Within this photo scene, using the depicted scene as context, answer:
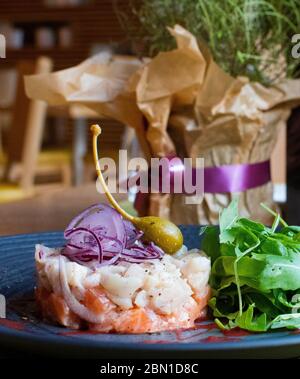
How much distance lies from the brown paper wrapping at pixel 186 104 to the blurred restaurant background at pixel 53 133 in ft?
0.40

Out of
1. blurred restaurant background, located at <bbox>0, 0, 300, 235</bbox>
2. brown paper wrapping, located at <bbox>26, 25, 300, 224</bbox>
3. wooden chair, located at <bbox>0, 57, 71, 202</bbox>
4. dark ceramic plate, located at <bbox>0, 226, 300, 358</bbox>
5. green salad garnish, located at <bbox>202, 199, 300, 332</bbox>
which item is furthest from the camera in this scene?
wooden chair, located at <bbox>0, 57, 71, 202</bbox>

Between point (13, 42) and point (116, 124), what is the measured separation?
114cm

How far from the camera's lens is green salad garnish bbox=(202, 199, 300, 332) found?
0.54 m

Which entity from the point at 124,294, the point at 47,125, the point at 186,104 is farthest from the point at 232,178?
the point at 47,125

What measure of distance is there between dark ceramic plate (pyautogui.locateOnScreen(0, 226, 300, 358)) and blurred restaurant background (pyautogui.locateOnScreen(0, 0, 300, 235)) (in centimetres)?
30

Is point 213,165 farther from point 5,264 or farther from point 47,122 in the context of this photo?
point 47,122

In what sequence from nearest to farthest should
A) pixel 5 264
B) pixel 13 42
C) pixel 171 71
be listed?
1. pixel 5 264
2. pixel 171 71
3. pixel 13 42

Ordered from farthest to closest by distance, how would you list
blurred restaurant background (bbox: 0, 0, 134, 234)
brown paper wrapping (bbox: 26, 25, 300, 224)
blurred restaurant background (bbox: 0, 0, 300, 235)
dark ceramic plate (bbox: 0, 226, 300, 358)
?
blurred restaurant background (bbox: 0, 0, 134, 234), blurred restaurant background (bbox: 0, 0, 300, 235), brown paper wrapping (bbox: 26, 25, 300, 224), dark ceramic plate (bbox: 0, 226, 300, 358)

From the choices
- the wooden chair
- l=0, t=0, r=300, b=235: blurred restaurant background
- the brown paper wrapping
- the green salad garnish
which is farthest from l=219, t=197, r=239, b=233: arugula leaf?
the wooden chair

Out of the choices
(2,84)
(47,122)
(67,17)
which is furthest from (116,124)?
(2,84)

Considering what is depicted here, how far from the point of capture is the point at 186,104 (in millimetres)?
905

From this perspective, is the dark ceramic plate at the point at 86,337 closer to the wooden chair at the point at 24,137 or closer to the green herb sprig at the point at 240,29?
the green herb sprig at the point at 240,29

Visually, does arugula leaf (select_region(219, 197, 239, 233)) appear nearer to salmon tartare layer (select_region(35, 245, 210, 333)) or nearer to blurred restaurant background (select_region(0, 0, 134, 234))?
salmon tartare layer (select_region(35, 245, 210, 333))
